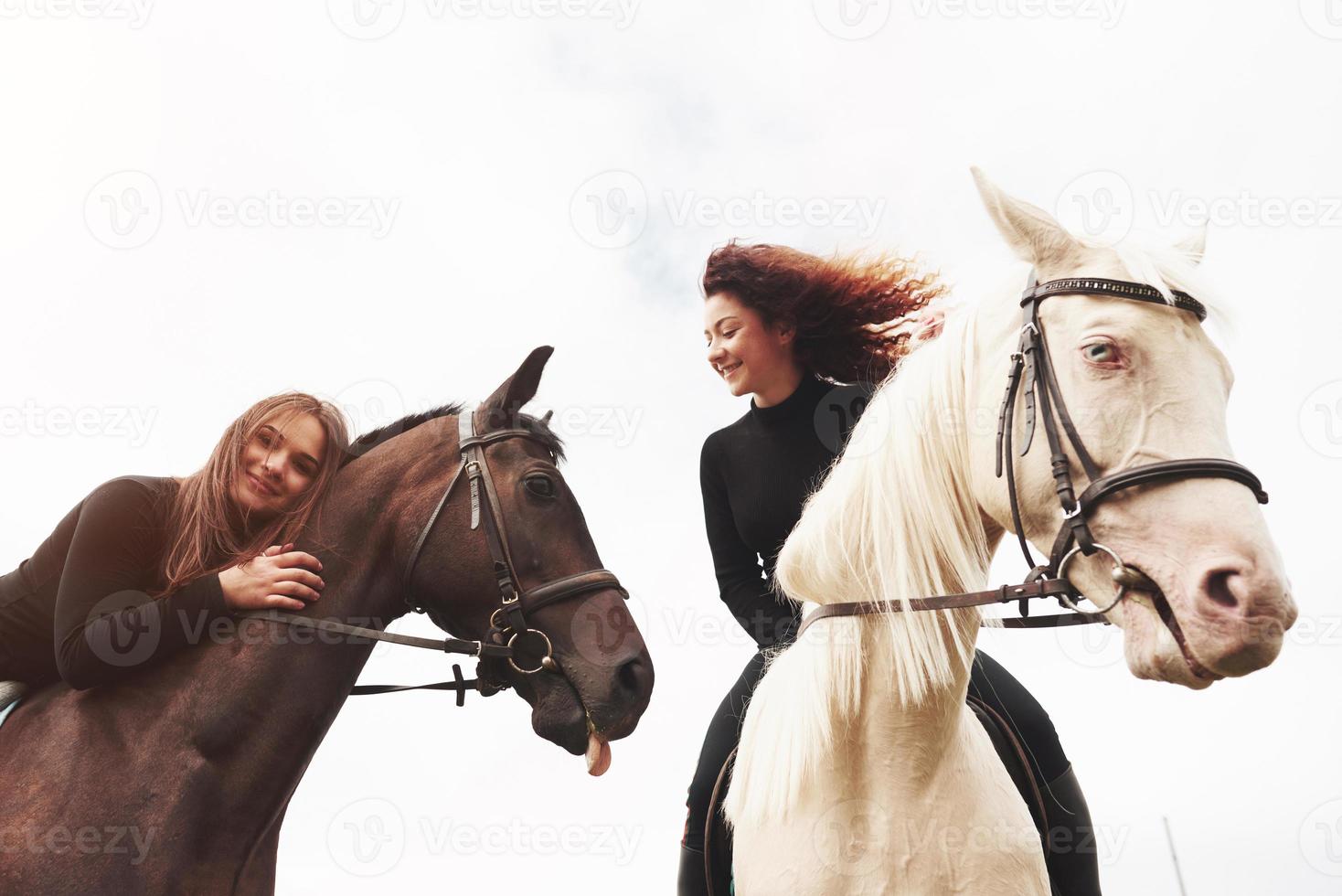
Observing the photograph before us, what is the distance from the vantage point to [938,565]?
3424 mm

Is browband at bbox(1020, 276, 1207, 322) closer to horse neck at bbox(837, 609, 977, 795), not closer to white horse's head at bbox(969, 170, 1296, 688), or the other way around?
white horse's head at bbox(969, 170, 1296, 688)

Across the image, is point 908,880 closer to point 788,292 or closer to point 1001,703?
point 1001,703

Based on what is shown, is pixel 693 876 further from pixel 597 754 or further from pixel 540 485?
pixel 540 485

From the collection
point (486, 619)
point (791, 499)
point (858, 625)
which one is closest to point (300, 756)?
point (486, 619)

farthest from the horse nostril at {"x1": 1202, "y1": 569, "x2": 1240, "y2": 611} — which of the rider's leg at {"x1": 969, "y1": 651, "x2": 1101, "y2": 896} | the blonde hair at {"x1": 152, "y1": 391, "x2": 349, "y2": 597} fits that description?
the blonde hair at {"x1": 152, "y1": 391, "x2": 349, "y2": 597}

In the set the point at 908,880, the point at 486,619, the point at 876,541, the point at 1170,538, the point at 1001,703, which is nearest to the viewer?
the point at 1170,538

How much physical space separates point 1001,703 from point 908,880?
148cm

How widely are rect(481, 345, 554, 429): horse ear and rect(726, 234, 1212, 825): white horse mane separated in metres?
1.58

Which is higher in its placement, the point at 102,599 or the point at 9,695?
the point at 102,599

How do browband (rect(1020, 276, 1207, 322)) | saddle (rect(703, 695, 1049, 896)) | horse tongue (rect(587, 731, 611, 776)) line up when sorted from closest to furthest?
browband (rect(1020, 276, 1207, 322))
horse tongue (rect(587, 731, 611, 776))
saddle (rect(703, 695, 1049, 896))

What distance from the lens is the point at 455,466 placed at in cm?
434

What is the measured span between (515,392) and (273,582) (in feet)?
4.53

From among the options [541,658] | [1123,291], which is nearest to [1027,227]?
[1123,291]

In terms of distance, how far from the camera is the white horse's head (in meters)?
2.51
